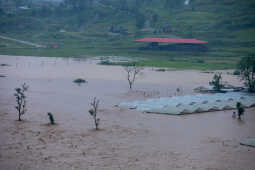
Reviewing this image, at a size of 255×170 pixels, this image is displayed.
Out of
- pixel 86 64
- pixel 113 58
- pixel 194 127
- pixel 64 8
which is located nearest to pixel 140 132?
pixel 194 127

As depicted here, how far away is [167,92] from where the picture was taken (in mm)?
28531

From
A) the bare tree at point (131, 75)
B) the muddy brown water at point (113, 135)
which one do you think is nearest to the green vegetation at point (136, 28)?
the bare tree at point (131, 75)

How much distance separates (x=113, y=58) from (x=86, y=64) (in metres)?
6.41

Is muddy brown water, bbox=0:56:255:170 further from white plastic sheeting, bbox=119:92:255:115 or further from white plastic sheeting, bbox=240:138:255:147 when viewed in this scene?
white plastic sheeting, bbox=119:92:255:115

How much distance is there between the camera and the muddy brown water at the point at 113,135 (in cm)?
1338

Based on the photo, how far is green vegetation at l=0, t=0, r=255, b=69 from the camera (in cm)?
5338

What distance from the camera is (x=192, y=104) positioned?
869 inches

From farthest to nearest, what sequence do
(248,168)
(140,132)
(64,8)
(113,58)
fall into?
(64,8)
(113,58)
(140,132)
(248,168)

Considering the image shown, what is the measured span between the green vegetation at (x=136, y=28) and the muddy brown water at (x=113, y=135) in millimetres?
19678

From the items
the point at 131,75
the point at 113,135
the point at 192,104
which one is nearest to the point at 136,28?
the point at 131,75

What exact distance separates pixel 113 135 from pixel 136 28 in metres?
56.0

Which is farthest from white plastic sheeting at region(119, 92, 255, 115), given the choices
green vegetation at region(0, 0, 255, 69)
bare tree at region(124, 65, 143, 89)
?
green vegetation at region(0, 0, 255, 69)

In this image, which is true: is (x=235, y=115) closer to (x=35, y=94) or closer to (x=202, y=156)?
(x=202, y=156)

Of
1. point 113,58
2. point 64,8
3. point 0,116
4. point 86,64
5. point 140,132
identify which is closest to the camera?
point 140,132
